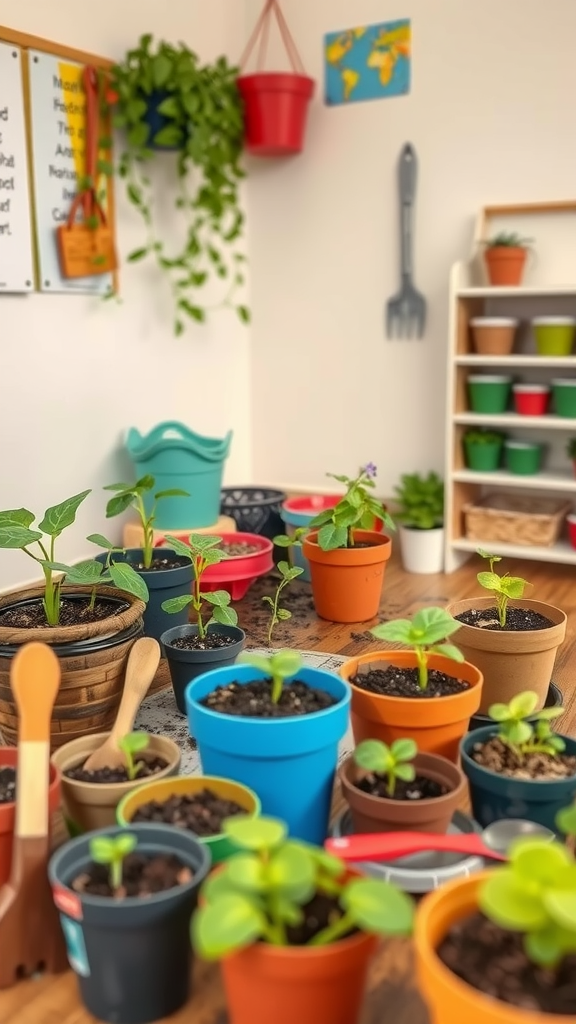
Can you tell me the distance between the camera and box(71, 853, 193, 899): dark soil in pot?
0.97m

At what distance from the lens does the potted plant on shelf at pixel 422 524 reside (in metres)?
2.82

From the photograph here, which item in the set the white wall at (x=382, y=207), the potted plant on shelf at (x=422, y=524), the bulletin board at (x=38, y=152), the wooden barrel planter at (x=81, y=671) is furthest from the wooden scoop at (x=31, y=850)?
the white wall at (x=382, y=207)

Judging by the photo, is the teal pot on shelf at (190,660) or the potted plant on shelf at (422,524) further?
the potted plant on shelf at (422,524)

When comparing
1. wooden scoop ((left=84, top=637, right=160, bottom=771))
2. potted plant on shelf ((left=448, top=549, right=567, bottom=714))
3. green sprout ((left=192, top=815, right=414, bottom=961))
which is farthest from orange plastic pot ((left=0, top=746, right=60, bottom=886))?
potted plant on shelf ((left=448, top=549, right=567, bottom=714))

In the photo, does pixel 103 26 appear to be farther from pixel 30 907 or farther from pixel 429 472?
pixel 30 907

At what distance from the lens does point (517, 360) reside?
8.73ft

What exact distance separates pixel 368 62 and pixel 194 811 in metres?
2.69

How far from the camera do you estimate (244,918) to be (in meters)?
0.80

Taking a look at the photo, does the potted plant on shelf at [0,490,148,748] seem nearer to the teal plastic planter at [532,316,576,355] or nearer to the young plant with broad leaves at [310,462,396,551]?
the young plant with broad leaves at [310,462,396,551]

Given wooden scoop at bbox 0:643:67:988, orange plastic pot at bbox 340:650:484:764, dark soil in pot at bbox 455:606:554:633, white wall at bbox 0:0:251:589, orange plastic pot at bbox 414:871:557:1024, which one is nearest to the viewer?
orange plastic pot at bbox 414:871:557:1024

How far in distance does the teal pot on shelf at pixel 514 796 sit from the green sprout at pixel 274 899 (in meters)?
0.38

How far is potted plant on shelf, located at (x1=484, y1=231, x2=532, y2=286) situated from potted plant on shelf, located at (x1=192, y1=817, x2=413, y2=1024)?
2.20 meters

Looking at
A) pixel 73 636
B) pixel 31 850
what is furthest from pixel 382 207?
pixel 31 850

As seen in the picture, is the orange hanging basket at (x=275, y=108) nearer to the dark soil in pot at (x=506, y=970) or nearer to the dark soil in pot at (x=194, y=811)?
the dark soil in pot at (x=194, y=811)
